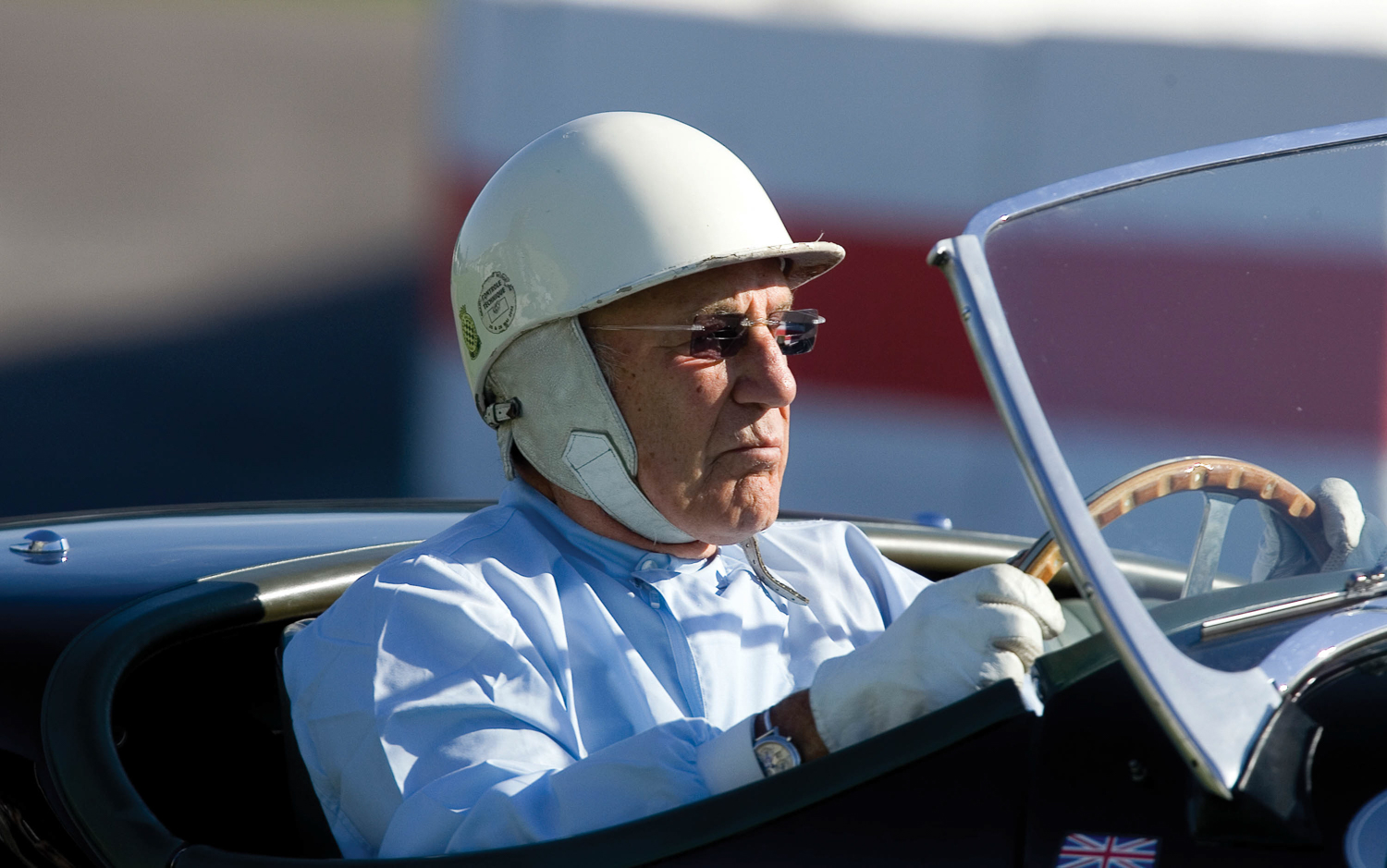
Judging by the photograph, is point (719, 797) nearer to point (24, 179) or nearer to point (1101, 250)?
point (1101, 250)

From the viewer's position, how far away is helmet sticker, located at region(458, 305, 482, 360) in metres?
2.17

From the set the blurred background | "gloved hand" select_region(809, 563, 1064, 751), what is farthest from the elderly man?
the blurred background

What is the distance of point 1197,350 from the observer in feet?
4.85

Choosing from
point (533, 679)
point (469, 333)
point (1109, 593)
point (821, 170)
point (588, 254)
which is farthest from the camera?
point (821, 170)

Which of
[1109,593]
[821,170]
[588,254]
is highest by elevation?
[821,170]

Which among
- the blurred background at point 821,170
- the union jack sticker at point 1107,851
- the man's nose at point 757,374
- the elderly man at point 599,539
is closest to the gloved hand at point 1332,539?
the union jack sticker at point 1107,851

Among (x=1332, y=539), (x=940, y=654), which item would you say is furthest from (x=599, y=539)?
(x=1332, y=539)

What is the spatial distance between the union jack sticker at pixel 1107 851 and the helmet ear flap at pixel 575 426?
87 centimetres

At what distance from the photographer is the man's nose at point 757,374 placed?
6.68ft

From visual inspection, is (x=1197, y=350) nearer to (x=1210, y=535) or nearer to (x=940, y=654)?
(x=1210, y=535)

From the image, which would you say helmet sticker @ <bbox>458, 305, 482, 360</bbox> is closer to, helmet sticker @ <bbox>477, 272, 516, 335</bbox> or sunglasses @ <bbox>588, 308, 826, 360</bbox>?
helmet sticker @ <bbox>477, 272, 516, 335</bbox>

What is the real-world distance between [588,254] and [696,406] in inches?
9.8

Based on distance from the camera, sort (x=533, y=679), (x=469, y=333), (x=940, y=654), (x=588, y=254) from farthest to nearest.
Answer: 1. (x=469, y=333)
2. (x=588, y=254)
3. (x=533, y=679)
4. (x=940, y=654)

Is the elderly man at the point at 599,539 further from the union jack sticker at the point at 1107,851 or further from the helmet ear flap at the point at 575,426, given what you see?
the union jack sticker at the point at 1107,851
